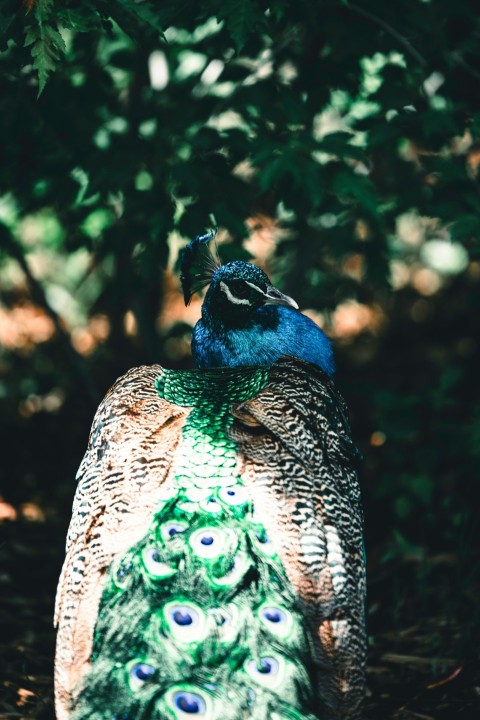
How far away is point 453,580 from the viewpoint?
3.71 meters

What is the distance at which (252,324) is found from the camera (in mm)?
2941

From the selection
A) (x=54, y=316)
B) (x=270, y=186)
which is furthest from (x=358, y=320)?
(x=270, y=186)

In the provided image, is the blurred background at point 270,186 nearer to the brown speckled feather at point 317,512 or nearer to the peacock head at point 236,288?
the peacock head at point 236,288

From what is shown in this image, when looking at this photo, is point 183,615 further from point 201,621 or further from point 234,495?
point 234,495

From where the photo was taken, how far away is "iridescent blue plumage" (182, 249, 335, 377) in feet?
9.55

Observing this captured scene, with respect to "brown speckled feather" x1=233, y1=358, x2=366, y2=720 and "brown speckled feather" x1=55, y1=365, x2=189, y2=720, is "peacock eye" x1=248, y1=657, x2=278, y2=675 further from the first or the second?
"brown speckled feather" x1=55, y1=365, x2=189, y2=720

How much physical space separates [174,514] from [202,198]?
1.48 meters

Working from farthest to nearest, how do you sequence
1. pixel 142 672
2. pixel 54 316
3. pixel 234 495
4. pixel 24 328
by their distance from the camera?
1. pixel 24 328
2. pixel 54 316
3. pixel 234 495
4. pixel 142 672

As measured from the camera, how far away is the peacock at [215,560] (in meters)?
1.87

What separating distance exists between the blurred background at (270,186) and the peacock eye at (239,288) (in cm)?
27

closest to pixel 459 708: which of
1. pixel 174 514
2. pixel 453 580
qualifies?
pixel 453 580

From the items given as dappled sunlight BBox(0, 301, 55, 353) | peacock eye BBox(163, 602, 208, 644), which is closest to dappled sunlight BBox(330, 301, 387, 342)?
dappled sunlight BBox(0, 301, 55, 353)

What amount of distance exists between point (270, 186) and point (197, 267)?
406 mm

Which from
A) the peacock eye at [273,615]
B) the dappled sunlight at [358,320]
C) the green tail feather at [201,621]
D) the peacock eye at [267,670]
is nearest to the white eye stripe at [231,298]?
the green tail feather at [201,621]
